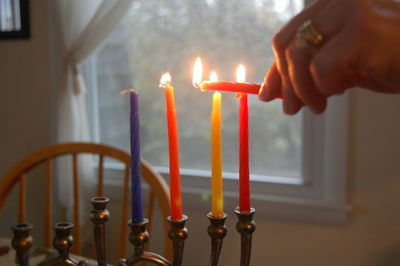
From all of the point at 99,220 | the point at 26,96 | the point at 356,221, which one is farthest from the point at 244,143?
the point at 26,96

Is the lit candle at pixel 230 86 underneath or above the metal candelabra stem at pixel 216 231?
above

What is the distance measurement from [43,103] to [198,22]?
2.57 feet

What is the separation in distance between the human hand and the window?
100 cm

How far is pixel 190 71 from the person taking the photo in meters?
1.71

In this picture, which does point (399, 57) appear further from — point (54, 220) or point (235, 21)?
point (54, 220)

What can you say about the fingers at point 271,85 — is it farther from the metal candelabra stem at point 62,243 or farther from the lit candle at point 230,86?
the metal candelabra stem at point 62,243

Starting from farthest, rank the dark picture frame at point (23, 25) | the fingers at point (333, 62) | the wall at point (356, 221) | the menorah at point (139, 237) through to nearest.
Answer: the dark picture frame at point (23, 25), the wall at point (356, 221), the menorah at point (139, 237), the fingers at point (333, 62)

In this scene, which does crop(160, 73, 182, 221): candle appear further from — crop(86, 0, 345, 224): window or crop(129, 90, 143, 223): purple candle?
crop(86, 0, 345, 224): window

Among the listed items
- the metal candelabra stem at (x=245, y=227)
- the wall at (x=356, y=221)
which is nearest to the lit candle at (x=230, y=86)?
the metal candelabra stem at (x=245, y=227)

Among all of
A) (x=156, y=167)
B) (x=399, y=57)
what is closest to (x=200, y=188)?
(x=156, y=167)

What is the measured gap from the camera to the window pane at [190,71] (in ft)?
5.19

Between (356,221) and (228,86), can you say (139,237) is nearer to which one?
(228,86)

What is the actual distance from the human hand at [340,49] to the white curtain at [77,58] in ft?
4.17

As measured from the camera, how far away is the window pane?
5.19 feet
